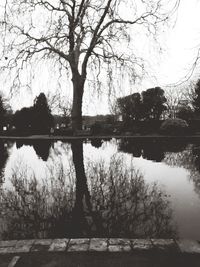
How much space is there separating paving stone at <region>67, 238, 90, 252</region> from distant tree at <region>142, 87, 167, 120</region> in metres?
50.0

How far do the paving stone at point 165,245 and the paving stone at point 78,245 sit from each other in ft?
2.98

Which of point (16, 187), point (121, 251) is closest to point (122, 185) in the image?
point (16, 187)

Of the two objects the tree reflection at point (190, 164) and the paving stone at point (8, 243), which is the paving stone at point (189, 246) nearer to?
the paving stone at point (8, 243)

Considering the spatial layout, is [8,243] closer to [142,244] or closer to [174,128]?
[142,244]

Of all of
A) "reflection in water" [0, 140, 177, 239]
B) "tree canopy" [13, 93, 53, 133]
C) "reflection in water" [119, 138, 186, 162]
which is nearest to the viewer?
"reflection in water" [0, 140, 177, 239]

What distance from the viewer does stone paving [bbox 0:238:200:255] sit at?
4.21m

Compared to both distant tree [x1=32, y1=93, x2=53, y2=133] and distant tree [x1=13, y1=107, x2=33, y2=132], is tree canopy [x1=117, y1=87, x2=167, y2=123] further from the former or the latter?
distant tree [x1=13, y1=107, x2=33, y2=132]

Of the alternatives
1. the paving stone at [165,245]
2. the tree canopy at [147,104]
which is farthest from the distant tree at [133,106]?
the paving stone at [165,245]

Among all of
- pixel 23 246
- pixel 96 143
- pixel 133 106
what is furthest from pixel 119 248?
pixel 133 106

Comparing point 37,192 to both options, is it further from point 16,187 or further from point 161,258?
point 161,258

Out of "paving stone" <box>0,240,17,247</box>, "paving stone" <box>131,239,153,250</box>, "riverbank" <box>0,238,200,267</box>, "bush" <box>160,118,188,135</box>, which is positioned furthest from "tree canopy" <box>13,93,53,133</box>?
"paving stone" <box>131,239,153,250</box>

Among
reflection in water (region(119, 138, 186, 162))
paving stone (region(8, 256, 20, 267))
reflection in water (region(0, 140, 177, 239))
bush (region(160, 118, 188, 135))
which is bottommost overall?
reflection in water (region(0, 140, 177, 239))

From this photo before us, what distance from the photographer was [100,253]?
162 inches

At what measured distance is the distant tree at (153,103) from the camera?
53.9 m
